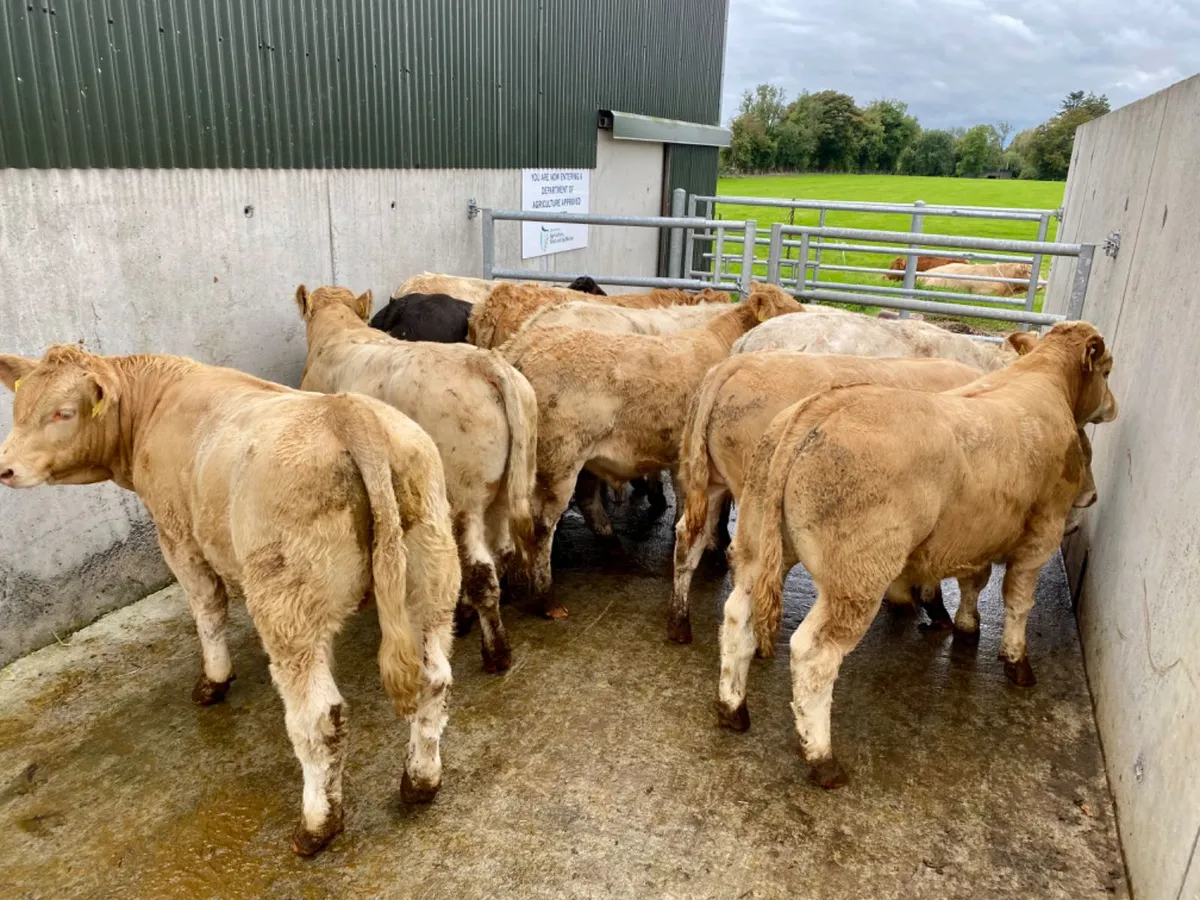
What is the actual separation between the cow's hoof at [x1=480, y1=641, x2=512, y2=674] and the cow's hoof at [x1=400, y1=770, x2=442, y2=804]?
3.15ft

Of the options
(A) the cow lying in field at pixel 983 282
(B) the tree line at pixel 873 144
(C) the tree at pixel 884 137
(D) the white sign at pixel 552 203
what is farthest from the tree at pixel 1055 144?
(D) the white sign at pixel 552 203

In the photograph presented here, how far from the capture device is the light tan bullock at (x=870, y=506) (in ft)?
10.9

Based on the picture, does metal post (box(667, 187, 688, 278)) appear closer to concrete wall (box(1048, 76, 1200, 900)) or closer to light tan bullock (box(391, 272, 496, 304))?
light tan bullock (box(391, 272, 496, 304))

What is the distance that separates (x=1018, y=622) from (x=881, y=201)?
42.3 m

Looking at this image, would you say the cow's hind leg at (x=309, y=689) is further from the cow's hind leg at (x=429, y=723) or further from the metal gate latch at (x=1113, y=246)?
the metal gate latch at (x=1113, y=246)

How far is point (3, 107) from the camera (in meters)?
3.89

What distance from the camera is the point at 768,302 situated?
233 inches

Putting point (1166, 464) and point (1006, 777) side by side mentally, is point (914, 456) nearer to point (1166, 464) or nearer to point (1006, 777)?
Answer: point (1166, 464)

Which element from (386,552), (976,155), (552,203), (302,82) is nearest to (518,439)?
(386,552)

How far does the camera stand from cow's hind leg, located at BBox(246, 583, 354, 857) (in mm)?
2898

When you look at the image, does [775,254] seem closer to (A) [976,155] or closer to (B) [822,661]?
(B) [822,661]

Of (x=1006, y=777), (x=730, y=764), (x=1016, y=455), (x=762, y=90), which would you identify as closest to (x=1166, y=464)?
(x=1016, y=455)

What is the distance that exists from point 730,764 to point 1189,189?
386cm

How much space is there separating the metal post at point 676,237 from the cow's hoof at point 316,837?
10096 millimetres
